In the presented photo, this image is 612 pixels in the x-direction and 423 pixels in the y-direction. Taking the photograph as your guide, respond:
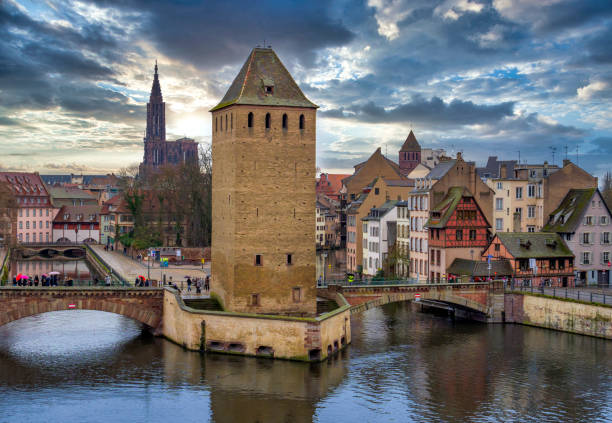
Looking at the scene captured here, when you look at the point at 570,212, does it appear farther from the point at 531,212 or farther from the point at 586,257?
the point at 531,212

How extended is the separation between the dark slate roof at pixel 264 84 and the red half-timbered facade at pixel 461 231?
22168 mm

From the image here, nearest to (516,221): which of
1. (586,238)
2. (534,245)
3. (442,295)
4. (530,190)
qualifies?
(530,190)

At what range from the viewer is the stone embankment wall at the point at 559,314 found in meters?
50.6

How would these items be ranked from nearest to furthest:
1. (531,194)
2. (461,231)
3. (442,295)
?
(442,295) → (461,231) → (531,194)

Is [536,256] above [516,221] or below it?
below

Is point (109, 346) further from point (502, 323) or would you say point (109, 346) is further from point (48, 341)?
point (502, 323)

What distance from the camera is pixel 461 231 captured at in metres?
65.8

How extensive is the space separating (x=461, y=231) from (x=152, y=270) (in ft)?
107

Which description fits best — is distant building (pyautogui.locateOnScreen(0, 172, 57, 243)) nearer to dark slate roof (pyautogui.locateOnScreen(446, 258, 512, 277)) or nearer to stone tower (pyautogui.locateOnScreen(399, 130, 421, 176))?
stone tower (pyautogui.locateOnScreen(399, 130, 421, 176))

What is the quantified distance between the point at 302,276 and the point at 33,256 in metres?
83.0

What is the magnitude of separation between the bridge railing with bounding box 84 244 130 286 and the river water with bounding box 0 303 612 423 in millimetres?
4730

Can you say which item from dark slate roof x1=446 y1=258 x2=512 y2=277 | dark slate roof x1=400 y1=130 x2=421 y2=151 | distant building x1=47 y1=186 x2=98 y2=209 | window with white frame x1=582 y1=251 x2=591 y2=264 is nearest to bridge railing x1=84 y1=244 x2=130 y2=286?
dark slate roof x1=446 y1=258 x2=512 y2=277

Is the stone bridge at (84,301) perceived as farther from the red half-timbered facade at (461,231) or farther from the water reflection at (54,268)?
the water reflection at (54,268)

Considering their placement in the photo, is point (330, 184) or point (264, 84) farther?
point (330, 184)
